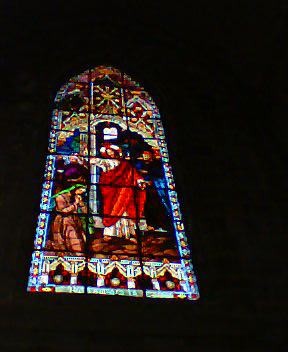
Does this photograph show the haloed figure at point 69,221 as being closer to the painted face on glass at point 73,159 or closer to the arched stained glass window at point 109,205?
the arched stained glass window at point 109,205

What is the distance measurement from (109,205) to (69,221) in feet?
1.31

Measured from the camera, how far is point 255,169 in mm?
6559

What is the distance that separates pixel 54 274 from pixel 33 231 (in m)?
0.47

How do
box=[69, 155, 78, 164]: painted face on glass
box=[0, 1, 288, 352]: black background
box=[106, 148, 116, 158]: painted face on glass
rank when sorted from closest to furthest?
box=[0, 1, 288, 352]: black background
box=[69, 155, 78, 164]: painted face on glass
box=[106, 148, 116, 158]: painted face on glass

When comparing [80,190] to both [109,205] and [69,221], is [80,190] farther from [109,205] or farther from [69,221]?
[69,221]

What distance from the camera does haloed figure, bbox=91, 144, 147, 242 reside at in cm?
561

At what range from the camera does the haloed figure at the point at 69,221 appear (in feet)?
17.5

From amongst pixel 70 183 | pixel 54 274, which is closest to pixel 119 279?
pixel 54 274

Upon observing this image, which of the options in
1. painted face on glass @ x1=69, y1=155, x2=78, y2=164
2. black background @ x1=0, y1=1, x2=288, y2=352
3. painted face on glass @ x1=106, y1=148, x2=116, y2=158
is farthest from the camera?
painted face on glass @ x1=106, y1=148, x2=116, y2=158

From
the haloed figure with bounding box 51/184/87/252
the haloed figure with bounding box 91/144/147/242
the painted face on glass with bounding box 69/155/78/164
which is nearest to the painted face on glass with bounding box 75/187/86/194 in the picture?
the haloed figure with bounding box 51/184/87/252

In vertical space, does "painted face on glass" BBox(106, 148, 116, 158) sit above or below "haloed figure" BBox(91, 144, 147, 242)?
above

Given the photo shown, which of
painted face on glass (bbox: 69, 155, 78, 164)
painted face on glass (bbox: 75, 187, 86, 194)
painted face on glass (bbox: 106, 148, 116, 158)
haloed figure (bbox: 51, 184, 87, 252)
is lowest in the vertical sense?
haloed figure (bbox: 51, 184, 87, 252)

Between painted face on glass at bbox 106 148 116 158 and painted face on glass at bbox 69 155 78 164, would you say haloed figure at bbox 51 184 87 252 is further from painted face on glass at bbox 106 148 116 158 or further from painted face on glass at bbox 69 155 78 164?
painted face on glass at bbox 106 148 116 158

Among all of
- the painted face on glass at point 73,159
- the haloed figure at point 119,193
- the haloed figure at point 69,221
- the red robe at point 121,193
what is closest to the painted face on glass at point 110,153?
the haloed figure at point 119,193
